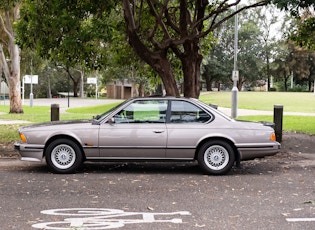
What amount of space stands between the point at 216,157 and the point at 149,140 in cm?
125

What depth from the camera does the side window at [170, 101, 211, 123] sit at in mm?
8453

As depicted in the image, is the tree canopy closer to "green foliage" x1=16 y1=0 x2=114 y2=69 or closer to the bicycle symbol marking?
"green foliage" x1=16 y1=0 x2=114 y2=69

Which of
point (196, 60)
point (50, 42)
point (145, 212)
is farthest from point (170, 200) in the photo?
point (50, 42)

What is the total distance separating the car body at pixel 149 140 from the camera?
8.30 meters

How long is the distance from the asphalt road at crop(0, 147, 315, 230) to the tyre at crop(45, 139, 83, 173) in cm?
19

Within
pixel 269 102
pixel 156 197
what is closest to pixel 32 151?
pixel 156 197

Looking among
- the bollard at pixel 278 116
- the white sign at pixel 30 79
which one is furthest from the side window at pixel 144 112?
the white sign at pixel 30 79

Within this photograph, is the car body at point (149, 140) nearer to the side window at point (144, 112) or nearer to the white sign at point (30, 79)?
the side window at point (144, 112)

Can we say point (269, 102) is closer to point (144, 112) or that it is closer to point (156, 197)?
point (144, 112)

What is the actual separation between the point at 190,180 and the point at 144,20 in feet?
27.7

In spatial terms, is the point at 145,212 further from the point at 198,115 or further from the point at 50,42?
the point at 50,42

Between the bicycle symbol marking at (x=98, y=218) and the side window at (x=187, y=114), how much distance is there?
2846mm

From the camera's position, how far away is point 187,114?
8.49 meters

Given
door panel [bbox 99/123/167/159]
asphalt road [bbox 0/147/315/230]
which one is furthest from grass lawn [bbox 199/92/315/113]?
door panel [bbox 99/123/167/159]
